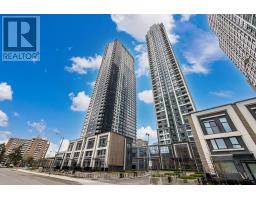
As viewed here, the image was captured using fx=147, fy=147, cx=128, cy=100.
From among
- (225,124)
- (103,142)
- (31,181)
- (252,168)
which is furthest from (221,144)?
(103,142)

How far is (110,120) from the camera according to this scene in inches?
3403

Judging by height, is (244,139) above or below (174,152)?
below

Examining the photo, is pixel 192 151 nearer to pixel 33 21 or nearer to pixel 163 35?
pixel 33 21

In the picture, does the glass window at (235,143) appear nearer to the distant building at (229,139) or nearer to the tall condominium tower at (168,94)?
the distant building at (229,139)

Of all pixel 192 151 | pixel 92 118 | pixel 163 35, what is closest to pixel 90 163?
pixel 192 151

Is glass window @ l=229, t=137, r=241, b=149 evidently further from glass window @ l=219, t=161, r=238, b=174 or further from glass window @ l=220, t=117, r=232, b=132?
glass window @ l=219, t=161, r=238, b=174

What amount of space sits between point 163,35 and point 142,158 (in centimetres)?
9186

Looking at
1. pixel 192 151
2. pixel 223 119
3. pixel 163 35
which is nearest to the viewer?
pixel 223 119

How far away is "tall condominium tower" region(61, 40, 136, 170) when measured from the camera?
51062 millimetres

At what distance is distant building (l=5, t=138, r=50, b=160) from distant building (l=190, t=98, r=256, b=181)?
17060 centimetres

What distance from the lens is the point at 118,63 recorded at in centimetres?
11806

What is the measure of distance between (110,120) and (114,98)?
56.3ft

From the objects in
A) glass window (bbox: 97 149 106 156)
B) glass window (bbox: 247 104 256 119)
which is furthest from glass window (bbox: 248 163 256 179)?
glass window (bbox: 97 149 106 156)

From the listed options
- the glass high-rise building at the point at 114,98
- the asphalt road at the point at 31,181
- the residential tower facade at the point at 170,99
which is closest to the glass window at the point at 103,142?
the residential tower facade at the point at 170,99
